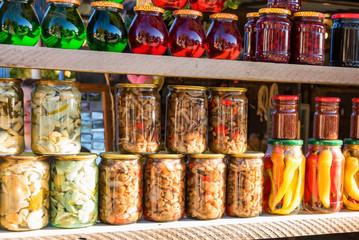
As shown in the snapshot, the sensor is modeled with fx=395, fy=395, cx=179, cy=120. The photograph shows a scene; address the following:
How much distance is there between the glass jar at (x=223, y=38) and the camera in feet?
3.58

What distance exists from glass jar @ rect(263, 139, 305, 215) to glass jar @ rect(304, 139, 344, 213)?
45 millimetres

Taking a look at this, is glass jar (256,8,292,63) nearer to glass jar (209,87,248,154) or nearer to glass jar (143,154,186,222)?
glass jar (209,87,248,154)

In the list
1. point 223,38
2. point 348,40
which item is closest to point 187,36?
point 223,38

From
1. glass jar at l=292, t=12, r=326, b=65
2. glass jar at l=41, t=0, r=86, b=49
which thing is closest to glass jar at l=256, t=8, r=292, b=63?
glass jar at l=292, t=12, r=326, b=65

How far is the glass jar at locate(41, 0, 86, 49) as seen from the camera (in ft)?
3.18

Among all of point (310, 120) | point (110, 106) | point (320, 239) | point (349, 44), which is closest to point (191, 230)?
point (320, 239)

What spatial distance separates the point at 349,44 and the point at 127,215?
84 cm

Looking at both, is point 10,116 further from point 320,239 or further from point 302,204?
point 320,239

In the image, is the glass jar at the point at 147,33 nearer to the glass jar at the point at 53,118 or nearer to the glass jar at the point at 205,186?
the glass jar at the point at 53,118

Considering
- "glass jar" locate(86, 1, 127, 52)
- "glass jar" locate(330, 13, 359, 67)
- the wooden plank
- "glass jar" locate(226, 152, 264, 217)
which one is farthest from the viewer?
"glass jar" locate(330, 13, 359, 67)

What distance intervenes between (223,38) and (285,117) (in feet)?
1.01

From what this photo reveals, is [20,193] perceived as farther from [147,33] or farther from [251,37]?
[251,37]

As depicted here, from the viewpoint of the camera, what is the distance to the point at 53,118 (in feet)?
3.29

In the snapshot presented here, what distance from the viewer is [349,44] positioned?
4.01ft
